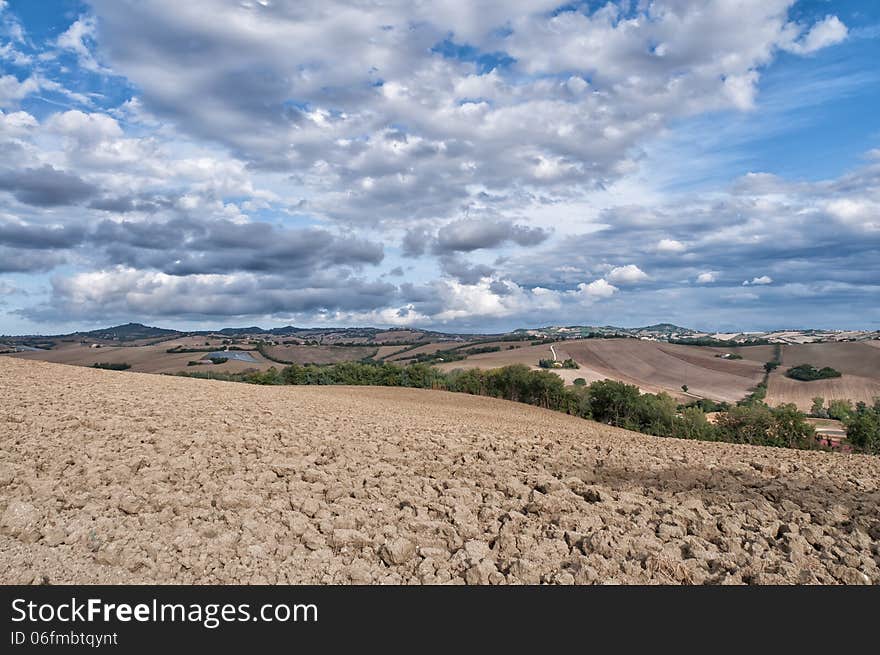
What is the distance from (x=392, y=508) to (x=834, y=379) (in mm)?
85754

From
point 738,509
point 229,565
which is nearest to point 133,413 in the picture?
point 229,565

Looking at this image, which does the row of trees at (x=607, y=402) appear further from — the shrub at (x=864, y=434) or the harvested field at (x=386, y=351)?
the harvested field at (x=386, y=351)

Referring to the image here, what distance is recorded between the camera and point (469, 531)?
31.8 ft

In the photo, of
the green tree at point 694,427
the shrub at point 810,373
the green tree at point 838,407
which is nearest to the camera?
the green tree at point 694,427

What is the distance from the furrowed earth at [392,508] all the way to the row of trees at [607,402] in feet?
81.8

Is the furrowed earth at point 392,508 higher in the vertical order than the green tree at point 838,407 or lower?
higher

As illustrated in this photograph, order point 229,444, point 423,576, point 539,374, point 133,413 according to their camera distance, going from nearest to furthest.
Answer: point 423,576, point 229,444, point 133,413, point 539,374

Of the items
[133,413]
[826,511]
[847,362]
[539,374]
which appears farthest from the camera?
[847,362]

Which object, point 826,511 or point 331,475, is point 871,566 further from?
point 331,475

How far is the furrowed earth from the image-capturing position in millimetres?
8188

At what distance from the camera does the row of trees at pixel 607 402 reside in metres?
41.0

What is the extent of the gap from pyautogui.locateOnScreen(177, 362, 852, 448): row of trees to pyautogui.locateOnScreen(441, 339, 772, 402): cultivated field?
10751 millimetres

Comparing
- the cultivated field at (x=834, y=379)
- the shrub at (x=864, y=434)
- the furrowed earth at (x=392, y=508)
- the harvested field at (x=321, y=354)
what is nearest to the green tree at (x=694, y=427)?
the shrub at (x=864, y=434)

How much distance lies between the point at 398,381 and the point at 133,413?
143 ft
